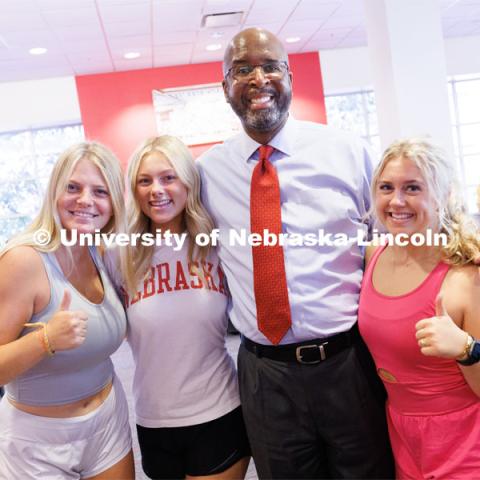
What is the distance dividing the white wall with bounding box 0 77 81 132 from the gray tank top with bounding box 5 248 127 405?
7.78m

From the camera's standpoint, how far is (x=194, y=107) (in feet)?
29.6

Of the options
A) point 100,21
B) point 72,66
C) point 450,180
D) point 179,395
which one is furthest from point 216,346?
point 72,66

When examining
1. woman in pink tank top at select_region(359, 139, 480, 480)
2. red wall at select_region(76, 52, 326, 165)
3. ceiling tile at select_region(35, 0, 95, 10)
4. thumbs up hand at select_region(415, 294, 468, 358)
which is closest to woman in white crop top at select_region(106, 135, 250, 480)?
woman in pink tank top at select_region(359, 139, 480, 480)

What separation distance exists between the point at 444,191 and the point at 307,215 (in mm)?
479

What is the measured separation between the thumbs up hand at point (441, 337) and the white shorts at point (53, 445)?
3.54 ft

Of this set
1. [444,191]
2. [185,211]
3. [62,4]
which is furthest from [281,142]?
[62,4]

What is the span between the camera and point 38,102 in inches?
349

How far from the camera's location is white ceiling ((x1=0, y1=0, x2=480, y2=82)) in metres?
6.07

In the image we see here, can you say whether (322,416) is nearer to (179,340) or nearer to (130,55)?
(179,340)

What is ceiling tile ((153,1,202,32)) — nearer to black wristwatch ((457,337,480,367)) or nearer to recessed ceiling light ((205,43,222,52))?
recessed ceiling light ((205,43,222,52))

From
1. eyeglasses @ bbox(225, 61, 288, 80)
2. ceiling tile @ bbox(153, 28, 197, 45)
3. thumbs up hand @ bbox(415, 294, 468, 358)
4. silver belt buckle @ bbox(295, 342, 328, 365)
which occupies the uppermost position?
ceiling tile @ bbox(153, 28, 197, 45)

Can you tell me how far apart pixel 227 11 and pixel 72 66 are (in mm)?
2836

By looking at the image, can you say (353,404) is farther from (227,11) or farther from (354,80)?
(354,80)

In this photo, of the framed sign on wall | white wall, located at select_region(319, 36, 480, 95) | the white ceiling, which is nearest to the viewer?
the white ceiling
